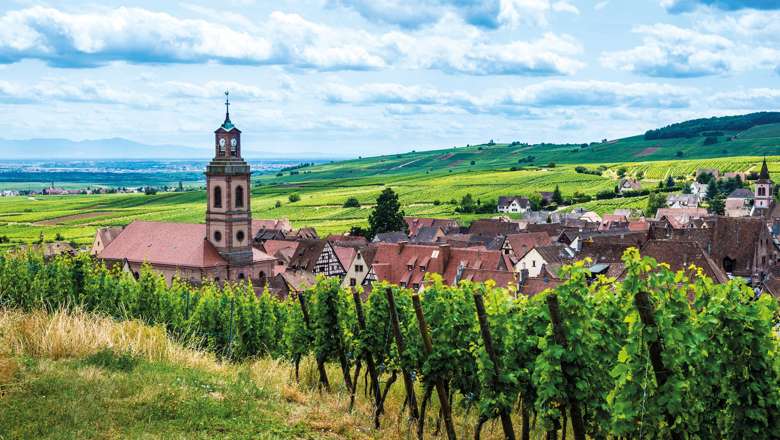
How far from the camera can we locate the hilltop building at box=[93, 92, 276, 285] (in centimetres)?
6906

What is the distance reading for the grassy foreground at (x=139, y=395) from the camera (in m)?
11.4

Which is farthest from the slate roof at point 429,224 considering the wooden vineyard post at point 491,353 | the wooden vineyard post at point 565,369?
the wooden vineyard post at point 565,369

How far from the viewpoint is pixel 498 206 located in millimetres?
169750

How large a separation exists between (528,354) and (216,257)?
2320 inches

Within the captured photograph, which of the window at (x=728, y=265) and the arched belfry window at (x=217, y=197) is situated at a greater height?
the arched belfry window at (x=217, y=197)

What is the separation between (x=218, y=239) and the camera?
70.4 meters

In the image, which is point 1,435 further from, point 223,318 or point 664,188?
point 664,188

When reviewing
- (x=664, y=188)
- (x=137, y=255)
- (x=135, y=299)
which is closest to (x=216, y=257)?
(x=137, y=255)

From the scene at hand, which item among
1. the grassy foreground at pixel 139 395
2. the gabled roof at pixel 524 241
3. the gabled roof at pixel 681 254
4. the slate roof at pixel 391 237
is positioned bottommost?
the slate roof at pixel 391 237

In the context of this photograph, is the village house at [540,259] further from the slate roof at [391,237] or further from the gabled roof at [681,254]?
the slate roof at [391,237]

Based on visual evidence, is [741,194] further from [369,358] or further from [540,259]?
[369,358]

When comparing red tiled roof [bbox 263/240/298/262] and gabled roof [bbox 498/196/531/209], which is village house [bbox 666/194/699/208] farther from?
red tiled roof [bbox 263/240/298/262]

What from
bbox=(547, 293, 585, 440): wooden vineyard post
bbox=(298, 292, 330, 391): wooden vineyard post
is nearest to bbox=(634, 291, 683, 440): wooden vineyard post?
bbox=(547, 293, 585, 440): wooden vineyard post

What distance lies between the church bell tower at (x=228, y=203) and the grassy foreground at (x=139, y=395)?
5245 cm
